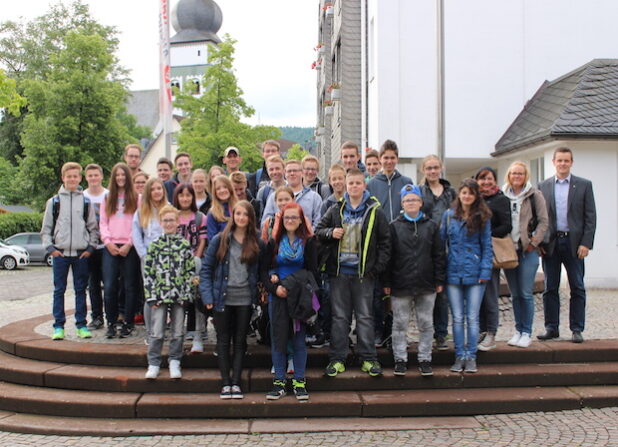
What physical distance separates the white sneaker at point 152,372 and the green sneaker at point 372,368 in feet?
6.64

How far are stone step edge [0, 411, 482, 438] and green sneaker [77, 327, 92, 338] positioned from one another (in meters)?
1.47

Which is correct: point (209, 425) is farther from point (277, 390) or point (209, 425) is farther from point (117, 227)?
point (117, 227)

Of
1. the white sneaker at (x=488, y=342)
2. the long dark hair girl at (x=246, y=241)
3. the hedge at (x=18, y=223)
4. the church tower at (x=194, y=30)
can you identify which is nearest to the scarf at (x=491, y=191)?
the white sneaker at (x=488, y=342)

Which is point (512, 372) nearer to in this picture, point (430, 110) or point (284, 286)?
point (284, 286)

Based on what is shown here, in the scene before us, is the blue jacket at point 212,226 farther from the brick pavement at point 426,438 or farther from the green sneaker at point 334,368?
the brick pavement at point 426,438

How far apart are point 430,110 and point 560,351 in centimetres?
1054

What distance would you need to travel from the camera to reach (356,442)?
5047 millimetres

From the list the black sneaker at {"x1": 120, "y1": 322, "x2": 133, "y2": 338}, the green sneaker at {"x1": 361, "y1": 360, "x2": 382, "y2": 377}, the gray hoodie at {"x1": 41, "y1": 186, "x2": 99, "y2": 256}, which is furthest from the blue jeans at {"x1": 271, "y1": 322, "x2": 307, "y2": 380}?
the gray hoodie at {"x1": 41, "y1": 186, "x2": 99, "y2": 256}

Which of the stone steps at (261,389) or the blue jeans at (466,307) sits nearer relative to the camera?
the stone steps at (261,389)

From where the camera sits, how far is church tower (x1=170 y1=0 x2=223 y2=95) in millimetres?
71562

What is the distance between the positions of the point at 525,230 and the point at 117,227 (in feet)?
14.7

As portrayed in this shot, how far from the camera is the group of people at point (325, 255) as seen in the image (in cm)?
570

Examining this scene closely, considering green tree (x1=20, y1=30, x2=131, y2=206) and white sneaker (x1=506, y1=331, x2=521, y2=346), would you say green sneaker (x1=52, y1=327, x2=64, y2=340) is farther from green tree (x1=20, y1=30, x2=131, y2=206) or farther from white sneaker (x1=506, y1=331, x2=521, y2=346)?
green tree (x1=20, y1=30, x2=131, y2=206)

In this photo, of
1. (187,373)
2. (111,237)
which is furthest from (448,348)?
(111,237)
